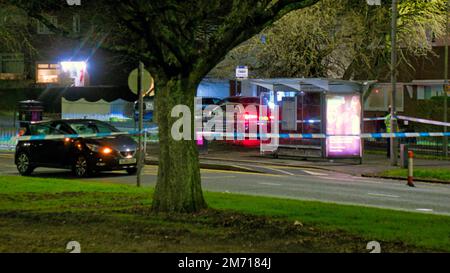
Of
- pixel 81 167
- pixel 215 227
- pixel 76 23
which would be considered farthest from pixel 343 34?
pixel 215 227

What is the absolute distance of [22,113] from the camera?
96.8ft

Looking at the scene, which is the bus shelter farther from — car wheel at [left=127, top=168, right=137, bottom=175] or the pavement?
car wheel at [left=127, top=168, right=137, bottom=175]

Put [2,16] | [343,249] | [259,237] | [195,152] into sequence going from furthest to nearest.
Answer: [2,16] → [195,152] → [259,237] → [343,249]

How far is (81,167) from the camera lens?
18703 mm

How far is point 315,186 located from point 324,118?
7304 mm

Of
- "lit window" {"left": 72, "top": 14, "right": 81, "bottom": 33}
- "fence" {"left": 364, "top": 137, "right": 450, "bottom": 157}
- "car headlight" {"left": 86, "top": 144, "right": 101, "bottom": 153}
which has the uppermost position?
"lit window" {"left": 72, "top": 14, "right": 81, "bottom": 33}

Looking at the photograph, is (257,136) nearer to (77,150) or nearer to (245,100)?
(245,100)

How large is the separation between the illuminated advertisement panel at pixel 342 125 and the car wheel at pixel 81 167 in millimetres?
8670

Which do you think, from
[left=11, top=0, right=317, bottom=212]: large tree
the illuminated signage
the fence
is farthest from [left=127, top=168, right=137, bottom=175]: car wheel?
the illuminated signage

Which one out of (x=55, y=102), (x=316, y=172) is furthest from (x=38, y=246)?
(x=55, y=102)

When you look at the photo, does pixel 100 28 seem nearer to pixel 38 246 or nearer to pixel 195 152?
pixel 195 152

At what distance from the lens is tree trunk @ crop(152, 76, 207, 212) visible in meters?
10.1

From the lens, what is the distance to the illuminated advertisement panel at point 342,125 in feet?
77.5

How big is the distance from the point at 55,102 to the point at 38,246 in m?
45.7
